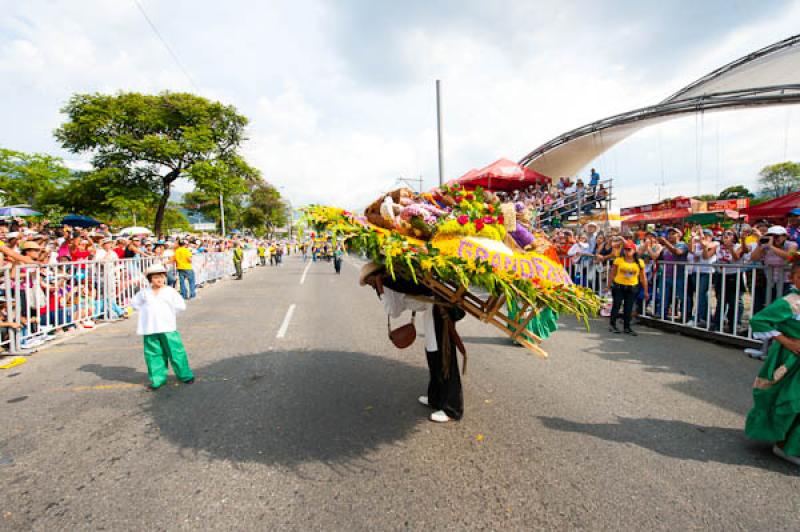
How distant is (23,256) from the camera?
664 centimetres

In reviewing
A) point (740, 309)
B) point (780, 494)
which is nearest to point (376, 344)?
point (780, 494)

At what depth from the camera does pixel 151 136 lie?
24094 mm

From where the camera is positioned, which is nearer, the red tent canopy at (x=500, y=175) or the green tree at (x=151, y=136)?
the red tent canopy at (x=500, y=175)

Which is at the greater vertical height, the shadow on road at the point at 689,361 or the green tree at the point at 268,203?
the green tree at the point at 268,203

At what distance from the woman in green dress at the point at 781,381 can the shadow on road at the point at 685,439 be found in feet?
0.45

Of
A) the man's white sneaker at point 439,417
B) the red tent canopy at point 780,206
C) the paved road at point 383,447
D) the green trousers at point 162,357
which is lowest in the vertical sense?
the paved road at point 383,447

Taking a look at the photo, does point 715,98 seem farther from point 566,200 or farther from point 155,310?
point 155,310

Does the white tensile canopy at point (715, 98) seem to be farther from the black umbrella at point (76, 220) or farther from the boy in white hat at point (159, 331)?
the black umbrella at point (76, 220)

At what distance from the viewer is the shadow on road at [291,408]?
3.11 meters

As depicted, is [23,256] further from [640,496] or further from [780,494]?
[780,494]

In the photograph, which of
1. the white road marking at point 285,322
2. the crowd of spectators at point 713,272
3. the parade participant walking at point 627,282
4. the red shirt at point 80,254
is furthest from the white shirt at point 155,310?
the crowd of spectators at point 713,272

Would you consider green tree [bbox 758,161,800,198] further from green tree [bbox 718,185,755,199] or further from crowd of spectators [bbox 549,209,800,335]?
crowd of spectators [bbox 549,209,800,335]

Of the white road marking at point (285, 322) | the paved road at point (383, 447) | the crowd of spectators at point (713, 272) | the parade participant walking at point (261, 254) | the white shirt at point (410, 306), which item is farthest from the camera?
the parade participant walking at point (261, 254)

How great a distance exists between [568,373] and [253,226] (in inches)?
2732
